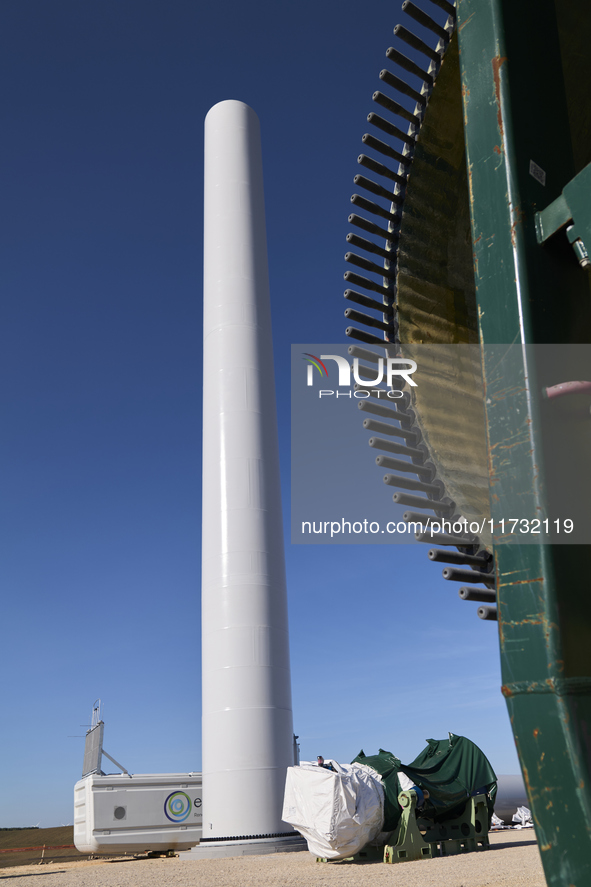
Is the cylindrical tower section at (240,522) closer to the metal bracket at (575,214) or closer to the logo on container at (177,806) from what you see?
the logo on container at (177,806)

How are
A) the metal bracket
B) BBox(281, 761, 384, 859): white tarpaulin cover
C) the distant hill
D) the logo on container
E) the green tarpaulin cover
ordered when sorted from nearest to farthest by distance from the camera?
1. the metal bracket
2. BBox(281, 761, 384, 859): white tarpaulin cover
3. the green tarpaulin cover
4. the logo on container
5. the distant hill

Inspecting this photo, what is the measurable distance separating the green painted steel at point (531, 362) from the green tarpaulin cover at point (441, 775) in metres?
14.1

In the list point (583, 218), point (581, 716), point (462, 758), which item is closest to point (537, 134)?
point (583, 218)

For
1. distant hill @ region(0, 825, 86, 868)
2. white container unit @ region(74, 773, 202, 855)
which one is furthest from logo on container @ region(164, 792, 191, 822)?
distant hill @ region(0, 825, 86, 868)

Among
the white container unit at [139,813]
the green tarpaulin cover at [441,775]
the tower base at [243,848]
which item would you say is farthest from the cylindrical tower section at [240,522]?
the white container unit at [139,813]

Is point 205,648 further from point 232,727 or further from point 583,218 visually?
point 583,218

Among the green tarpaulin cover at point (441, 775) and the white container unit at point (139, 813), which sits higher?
the green tarpaulin cover at point (441, 775)

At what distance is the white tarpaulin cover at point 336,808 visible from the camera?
1370cm

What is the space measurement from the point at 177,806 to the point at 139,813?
1.05 m

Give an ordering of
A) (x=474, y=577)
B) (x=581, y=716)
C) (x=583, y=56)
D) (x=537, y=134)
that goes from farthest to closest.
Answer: (x=583, y=56) < (x=474, y=577) < (x=537, y=134) < (x=581, y=716)

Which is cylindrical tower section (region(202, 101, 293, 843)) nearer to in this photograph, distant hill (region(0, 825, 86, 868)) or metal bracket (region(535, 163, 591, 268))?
metal bracket (region(535, 163, 591, 268))

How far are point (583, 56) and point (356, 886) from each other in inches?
443

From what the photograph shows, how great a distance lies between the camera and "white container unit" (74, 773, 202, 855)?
63.9 ft

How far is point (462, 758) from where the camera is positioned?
16406 mm
